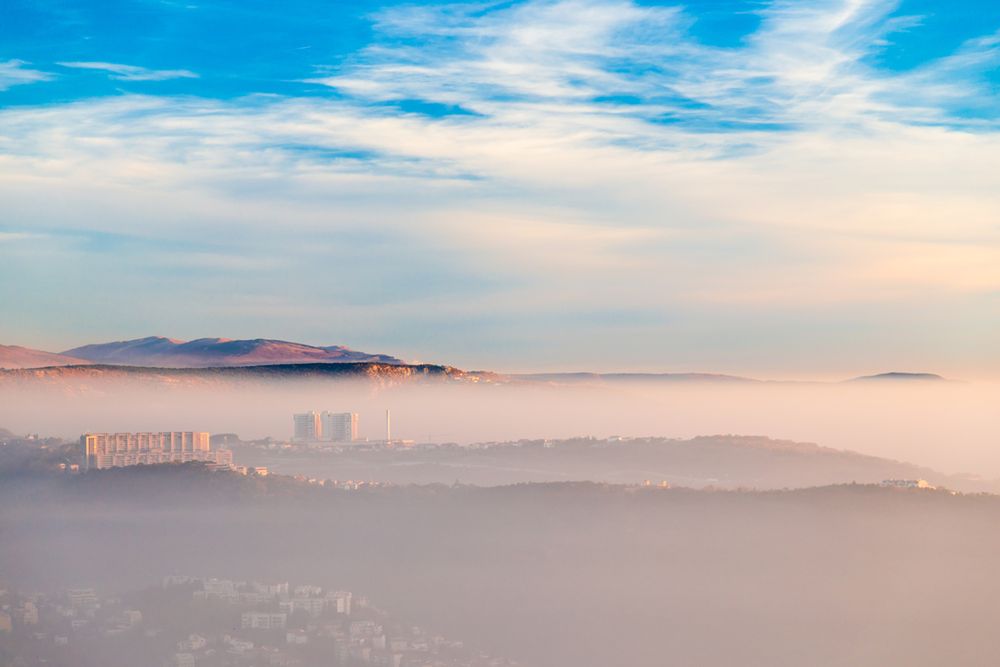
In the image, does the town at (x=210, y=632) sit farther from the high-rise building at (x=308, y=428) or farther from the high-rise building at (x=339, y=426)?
the high-rise building at (x=308, y=428)

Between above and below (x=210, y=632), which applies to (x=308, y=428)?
above

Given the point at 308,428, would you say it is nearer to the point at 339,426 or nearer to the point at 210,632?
the point at 339,426

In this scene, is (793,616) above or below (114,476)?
below

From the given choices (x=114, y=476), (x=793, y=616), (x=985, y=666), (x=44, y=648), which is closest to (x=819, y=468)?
(x=793, y=616)

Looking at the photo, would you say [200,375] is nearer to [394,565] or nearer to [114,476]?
[114,476]

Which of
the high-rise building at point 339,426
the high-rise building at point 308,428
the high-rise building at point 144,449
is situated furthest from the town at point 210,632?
the high-rise building at point 308,428

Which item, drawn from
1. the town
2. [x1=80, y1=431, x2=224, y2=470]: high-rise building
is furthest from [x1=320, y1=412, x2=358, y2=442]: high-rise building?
the town

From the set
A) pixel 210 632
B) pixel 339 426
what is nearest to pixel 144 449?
pixel 339 426
